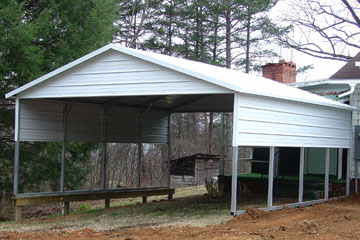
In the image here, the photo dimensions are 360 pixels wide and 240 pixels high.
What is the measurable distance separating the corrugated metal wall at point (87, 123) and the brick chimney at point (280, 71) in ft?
17.7

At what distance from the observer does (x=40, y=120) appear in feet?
40.6

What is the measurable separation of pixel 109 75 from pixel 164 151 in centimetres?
1707

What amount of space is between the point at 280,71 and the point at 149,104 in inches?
257

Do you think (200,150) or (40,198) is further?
(200,150)

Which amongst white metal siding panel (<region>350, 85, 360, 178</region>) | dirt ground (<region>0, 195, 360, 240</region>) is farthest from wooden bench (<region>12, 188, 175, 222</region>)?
white metal siding panel (<region>350, 85, 360, 178</region>)

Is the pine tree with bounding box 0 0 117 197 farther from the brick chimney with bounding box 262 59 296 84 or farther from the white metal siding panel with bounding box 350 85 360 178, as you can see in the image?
the white metal siding panel with bounding box 350 85 360 178

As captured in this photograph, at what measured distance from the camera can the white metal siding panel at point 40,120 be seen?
1202 cm

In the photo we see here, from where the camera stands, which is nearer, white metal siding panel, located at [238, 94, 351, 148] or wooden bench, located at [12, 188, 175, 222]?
white metal siding panel, located at [238, 94, 351, 148]

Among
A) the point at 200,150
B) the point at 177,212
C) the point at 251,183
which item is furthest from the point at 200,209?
the point at 200,150

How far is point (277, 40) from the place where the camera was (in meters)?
26.2

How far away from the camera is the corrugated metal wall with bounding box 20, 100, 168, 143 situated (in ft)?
39.9

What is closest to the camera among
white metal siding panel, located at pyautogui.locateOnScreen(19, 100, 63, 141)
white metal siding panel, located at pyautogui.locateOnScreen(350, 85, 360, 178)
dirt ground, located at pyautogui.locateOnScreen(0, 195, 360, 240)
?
dirt ground, located at pyautogui.locateOnScreen(0, 195, 360, 240)

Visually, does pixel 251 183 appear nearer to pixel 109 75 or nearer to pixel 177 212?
pixel 177 212

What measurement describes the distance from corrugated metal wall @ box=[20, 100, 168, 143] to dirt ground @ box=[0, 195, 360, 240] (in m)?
3.42
